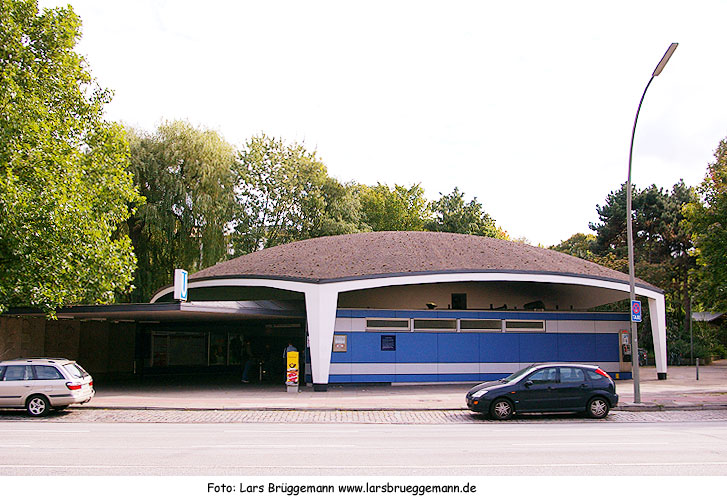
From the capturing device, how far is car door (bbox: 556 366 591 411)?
57.9ft

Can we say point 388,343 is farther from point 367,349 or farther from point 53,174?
point 53,174

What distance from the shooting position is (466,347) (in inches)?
1037

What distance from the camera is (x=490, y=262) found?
2811 cm

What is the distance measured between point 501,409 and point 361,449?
7237mm

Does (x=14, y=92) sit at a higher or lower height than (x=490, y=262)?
higher

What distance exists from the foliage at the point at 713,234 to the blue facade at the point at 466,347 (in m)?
4.24

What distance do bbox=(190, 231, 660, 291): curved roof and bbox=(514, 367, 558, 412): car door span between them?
8519 mm

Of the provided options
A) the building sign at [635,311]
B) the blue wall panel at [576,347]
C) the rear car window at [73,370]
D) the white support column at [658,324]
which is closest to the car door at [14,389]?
the rear car window at [73,370]

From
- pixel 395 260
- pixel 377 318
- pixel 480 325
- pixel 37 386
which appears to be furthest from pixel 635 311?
pixel 37 386

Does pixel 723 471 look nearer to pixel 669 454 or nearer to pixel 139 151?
pixel 669 454

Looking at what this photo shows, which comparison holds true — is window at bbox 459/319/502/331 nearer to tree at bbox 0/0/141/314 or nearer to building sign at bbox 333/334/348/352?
building sign at bbox 333/334/348/352

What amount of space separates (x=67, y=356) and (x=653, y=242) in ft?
136

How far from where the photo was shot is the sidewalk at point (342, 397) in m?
19.8
